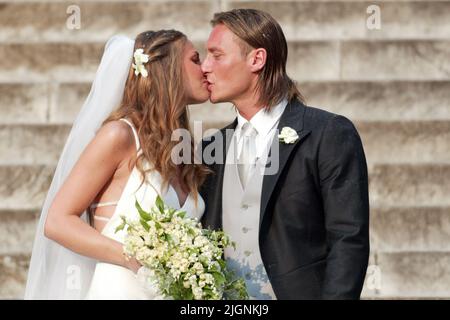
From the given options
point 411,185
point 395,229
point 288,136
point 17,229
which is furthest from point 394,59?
point 288,136

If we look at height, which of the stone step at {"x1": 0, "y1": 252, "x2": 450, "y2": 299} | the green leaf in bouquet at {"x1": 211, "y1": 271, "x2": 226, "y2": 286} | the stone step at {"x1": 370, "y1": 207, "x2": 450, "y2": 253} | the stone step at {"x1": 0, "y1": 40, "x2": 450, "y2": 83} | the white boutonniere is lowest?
the stone step at {"x1": 0, "y1": 252, "x2": 450, "y2": 299}

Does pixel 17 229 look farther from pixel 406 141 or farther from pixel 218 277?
pixel 218 277

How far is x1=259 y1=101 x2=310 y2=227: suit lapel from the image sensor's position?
482cm

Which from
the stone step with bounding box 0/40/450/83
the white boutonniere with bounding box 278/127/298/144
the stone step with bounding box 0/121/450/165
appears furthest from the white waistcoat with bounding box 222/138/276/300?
the stone step with bounding box 0/40/450/83

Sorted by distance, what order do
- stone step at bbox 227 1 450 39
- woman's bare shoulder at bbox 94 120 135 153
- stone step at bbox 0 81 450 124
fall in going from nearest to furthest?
woman's bare shoulder at bbox 94 120 135 153 → stone step at bbox 0 81 450 124 → stone step at bbox 227 1 450 39

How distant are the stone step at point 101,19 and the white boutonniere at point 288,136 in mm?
3440

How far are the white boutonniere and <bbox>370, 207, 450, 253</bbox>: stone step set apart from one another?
212cm

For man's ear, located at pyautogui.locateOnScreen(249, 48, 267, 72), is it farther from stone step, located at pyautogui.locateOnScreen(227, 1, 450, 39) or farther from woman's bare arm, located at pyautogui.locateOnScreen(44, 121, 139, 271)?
stone step, located at pyautogui.locateOnScreen(227, 1, 450, 39)

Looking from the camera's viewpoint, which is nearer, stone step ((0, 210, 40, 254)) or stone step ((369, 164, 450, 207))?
stone step ((0, 210, 40, 254))

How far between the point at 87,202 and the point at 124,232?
21cm

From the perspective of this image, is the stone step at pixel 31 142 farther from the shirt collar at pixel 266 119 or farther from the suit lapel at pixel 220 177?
the shirt collar at pixel 266 119

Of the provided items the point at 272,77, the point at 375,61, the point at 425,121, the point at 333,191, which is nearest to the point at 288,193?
the point at 333,191

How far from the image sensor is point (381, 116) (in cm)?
758

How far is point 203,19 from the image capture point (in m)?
8.20
